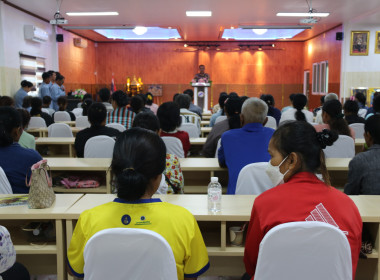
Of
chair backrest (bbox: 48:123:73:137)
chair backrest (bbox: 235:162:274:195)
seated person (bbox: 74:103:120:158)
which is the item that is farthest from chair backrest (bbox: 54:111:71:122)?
chair backrest (bbox: 235:162:274:195)

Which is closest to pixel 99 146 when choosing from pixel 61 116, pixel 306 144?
pixel 306 144

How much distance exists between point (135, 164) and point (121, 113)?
4.15 meters

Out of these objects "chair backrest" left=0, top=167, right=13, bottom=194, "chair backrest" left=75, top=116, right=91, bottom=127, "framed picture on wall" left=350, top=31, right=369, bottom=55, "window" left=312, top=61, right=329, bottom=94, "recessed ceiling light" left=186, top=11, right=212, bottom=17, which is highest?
"recessed ceiling light" left=186, top=11, right=212, bottom=17

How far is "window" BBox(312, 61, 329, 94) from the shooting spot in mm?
13285

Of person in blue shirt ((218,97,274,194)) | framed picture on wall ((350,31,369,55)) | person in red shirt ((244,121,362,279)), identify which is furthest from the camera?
framed picture on wall ((350,31,369,55))

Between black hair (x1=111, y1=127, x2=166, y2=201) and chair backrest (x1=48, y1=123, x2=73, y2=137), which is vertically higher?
black hair (x1=111, y1=127, x2=166, y2=201)

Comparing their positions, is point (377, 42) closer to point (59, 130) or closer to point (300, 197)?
point (59, 130)

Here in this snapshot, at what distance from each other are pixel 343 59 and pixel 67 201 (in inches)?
443

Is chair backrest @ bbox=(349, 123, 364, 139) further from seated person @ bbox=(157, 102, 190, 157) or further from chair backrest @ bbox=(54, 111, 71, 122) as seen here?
chair backrest @ bbox=(54, 111, 71, 122)

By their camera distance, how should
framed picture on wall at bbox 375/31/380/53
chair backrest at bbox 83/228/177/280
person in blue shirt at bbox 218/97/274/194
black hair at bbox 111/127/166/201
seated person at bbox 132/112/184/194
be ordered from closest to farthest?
chair backrest at bbox 83/228/177/280 → black hair at bbox 111/127/166/201 → seated person at bbox 132/112/184/194 → person in blue shirt at bbox 218/97/274/194 → framed picture on wall at bbox 375/31/380/53

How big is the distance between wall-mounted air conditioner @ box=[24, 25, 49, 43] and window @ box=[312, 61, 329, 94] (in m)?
8.97

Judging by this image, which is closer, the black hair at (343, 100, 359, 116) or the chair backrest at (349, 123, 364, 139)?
the chair backrest at (349, 123, 364, 139)

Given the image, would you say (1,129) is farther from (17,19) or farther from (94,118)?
(17,19)

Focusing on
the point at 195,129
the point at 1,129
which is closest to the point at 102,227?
the point at 1,129
